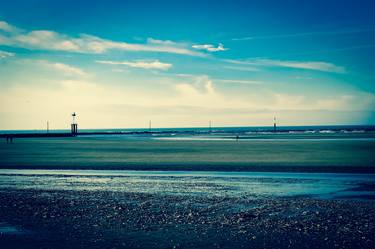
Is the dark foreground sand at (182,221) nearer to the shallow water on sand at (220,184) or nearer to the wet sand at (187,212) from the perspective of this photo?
the wet sand at (187,212)

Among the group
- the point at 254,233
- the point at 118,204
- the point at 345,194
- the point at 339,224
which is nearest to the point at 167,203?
the point at 118,204

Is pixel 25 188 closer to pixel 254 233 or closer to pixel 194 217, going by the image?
pixel 194 217

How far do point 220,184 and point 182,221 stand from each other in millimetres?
8865

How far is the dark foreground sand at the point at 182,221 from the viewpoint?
10.2 metres

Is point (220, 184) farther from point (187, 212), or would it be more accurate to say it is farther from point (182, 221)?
point (182, 221)

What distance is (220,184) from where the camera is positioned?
21.3 m

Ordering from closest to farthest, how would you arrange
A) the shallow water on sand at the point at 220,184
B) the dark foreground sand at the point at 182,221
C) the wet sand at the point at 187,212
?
the dark foreground sand at the point at 182,221, the wet sand at the point at 187,212, the shallow water on sand at the point at 220,184

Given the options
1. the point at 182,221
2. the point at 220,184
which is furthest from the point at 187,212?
the point at 220,184

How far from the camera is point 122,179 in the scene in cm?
2397

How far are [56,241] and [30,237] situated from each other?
3.09 ft

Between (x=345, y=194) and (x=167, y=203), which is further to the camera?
(x=345, y=194)

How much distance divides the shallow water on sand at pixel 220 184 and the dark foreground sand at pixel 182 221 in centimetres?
164

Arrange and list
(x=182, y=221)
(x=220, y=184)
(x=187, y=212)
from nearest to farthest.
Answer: (x=182, y=221) → (x=187, y=212) → (x=220, y=184)

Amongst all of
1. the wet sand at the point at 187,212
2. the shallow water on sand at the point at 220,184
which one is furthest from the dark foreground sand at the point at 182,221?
the shallow water on sand at the point at 220,184
